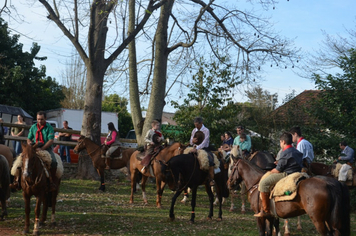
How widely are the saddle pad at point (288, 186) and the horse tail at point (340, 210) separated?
0.62 meters

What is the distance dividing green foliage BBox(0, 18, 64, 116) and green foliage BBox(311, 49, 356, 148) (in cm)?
1928

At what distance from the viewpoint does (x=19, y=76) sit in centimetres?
2802

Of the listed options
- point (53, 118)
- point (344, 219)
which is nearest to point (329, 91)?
point (344, 219)

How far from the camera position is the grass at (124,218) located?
31.7ft

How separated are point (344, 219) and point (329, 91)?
11.2m

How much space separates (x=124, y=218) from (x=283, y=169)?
464 centimetres

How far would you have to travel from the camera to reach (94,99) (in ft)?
57.5

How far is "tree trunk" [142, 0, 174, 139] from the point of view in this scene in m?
18.2

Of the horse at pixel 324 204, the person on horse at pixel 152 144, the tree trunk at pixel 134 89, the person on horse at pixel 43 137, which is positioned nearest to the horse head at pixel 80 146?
the tree trunk at pixel 134 89

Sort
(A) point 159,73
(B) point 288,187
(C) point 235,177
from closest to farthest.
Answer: (B) point 288,187 < (C) point 235,177 < (A) point 159,73

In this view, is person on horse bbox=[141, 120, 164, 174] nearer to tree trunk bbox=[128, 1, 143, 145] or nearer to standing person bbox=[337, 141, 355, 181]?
tree trunk bbox=[128, 1, 143, 145]

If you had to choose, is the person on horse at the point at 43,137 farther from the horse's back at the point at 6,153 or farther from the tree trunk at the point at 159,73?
the tree trunk at the point at 159,73

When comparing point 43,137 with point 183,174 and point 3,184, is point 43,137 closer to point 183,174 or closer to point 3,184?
point 3,184

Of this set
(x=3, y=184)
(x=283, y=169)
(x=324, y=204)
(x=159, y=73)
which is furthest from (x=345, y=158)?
(x=3, y=184)
